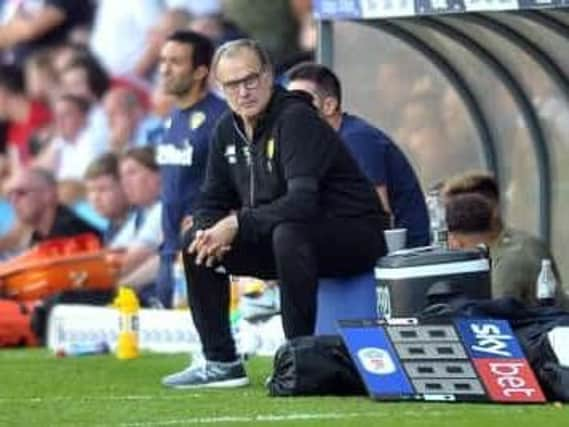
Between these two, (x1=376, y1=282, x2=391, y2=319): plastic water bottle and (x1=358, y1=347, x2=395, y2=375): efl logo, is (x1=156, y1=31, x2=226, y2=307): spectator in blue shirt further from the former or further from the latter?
(x1=358, y1=347, x2=395, y2=375): efl logo

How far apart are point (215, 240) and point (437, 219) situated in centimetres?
149

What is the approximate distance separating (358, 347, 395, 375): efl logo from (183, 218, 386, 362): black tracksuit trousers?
45 cm

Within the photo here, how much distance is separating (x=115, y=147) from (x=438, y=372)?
9.24m

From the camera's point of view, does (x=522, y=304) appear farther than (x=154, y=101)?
No

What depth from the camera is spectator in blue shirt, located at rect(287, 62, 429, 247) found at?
12125mm

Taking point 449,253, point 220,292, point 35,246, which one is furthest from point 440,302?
point 35,246

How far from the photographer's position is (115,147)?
19.0 m

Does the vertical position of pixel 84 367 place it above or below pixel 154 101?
below

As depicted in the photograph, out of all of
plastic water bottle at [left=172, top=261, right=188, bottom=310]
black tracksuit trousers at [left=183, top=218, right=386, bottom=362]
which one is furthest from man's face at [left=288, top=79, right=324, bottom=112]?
plastic water bottle at [left=172, top=261, right=188, bottom=310]

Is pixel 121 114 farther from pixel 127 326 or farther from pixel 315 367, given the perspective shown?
pixel 315 367

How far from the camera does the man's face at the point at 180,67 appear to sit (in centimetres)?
1405

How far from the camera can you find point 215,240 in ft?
34.8

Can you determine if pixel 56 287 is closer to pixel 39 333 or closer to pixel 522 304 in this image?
pixel 39 333

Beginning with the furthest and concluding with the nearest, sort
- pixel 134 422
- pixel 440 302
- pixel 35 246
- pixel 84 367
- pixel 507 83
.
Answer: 1. pixel 35 246
2. pixel 507 83
3. pixel 84 367
4. pixel 440 302
5. pixel 134 422
